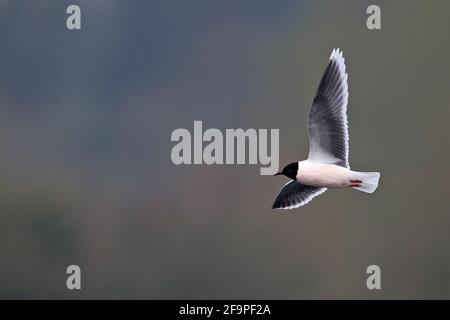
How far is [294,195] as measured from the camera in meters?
3.97

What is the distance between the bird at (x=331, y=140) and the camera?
3.61 meters

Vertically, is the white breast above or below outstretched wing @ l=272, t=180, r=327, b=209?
above

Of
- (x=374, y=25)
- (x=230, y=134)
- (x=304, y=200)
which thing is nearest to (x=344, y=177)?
(x=304, y=200)

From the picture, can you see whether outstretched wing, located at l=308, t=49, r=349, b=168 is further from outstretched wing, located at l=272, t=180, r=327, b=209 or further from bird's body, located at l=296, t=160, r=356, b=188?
outstretched wing, located at l=272, t=180, r=327, b=209

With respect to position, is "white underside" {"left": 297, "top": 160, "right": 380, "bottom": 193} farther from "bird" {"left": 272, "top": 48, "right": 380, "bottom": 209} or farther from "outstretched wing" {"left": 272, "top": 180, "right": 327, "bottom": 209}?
"outstretched wing" {"left": 272, "top": 180, "right": 327, "bottom": 209}

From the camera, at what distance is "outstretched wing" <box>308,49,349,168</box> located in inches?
142

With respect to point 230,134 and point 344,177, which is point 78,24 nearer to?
point 230,134

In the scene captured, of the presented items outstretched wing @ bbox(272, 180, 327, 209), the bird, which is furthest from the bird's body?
outstretched wing @ bbox(272, 180, 327, 209)

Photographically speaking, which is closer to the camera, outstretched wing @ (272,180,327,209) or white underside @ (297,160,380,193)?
white underside @ (297,160,380,193)

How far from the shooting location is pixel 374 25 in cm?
495

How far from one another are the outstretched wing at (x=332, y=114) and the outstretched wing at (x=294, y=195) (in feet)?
1.00

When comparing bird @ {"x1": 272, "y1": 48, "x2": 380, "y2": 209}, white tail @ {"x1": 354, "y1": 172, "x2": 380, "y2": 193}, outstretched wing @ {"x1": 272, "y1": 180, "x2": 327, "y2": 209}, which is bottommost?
outstretched wing @ {"x1": 272, "y1": 180, "x2": 327, "y2": 209}

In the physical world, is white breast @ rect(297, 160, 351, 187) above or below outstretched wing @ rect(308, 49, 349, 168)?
below

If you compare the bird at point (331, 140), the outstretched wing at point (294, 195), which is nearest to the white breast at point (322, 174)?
the bird at point (331, 140)
